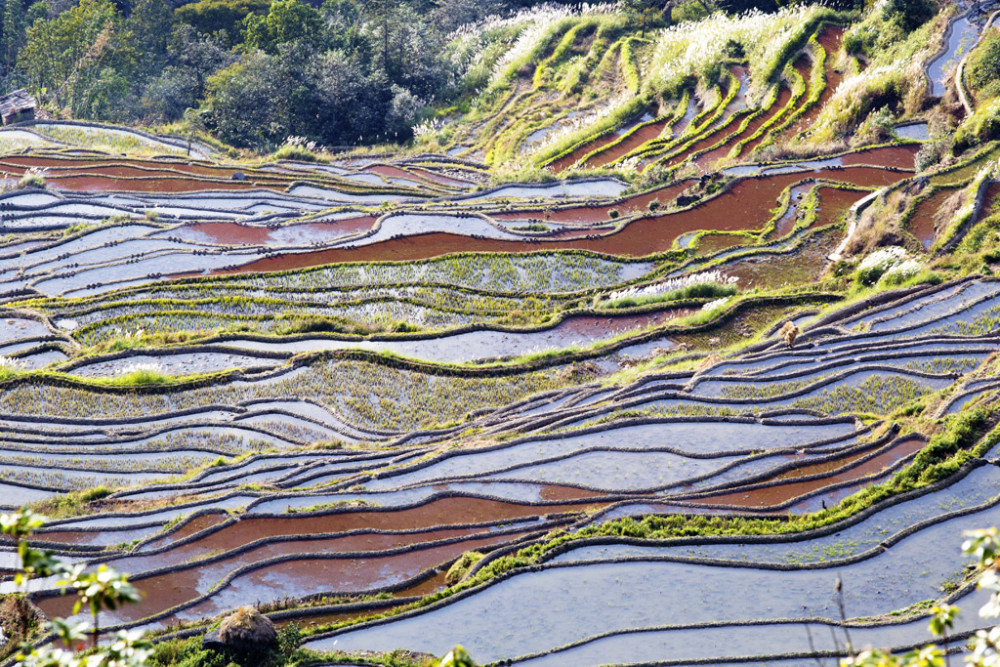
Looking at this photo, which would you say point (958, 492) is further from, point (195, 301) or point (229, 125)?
point (229, 125)

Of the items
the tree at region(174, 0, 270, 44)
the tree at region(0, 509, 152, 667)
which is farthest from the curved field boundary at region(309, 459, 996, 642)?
the tree at region(174, 0, 270, 44)

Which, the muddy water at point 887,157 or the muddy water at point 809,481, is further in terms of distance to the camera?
the muddy water at point 887,157

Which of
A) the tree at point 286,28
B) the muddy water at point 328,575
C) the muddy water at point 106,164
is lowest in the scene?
the muddy water at point 328,575

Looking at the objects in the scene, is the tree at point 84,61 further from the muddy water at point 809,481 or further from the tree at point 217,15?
the muddy water at point 809,481

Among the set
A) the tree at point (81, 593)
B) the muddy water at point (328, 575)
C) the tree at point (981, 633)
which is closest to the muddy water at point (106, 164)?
the muddy water at point (328, 575)

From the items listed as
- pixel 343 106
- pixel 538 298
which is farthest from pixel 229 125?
pixel 538 298

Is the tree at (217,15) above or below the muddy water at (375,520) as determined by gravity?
above

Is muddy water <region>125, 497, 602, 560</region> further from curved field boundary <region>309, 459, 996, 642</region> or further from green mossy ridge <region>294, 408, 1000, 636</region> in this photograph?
curved field boundary <region>309, 459, 996, 642</region>
